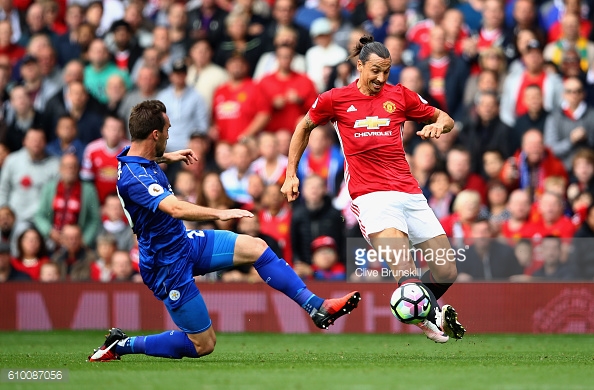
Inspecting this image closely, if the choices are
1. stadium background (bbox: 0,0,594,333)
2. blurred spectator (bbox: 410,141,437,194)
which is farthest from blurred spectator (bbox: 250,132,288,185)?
blurred spectator (bbox: 410,141,437,194)

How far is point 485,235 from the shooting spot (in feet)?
44.2

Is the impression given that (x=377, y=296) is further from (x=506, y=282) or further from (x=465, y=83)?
(x=465, y=83)

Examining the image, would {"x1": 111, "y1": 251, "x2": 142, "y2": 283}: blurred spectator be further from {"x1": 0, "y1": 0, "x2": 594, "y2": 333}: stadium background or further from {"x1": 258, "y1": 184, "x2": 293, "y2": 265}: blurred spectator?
{"x1": 258, "y1": 184, "x2": 293, "y2": 265}: blurred spectator

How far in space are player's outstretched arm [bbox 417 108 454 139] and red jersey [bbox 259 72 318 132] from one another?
5399 millimetres

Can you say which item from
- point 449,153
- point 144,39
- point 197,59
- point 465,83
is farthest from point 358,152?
point 144,39

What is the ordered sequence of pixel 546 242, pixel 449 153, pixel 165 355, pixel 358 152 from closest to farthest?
pixel 165 355
pixel 358 152
pixel 546 242
pixel 449 153

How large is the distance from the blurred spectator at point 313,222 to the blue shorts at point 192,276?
450cm

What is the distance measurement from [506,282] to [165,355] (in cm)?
545

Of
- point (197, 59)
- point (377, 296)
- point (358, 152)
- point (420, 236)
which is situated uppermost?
point (197, 59)

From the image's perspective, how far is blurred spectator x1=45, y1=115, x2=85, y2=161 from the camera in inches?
636

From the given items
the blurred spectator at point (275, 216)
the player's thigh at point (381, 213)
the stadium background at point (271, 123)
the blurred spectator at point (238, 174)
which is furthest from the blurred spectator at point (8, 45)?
the player's thigh at point (381, 213)

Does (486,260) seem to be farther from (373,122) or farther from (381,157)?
(373,122)

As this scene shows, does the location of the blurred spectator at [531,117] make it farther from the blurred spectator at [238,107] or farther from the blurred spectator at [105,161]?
the blurred spectator at [105,161]

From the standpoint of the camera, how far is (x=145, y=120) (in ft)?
30.0
